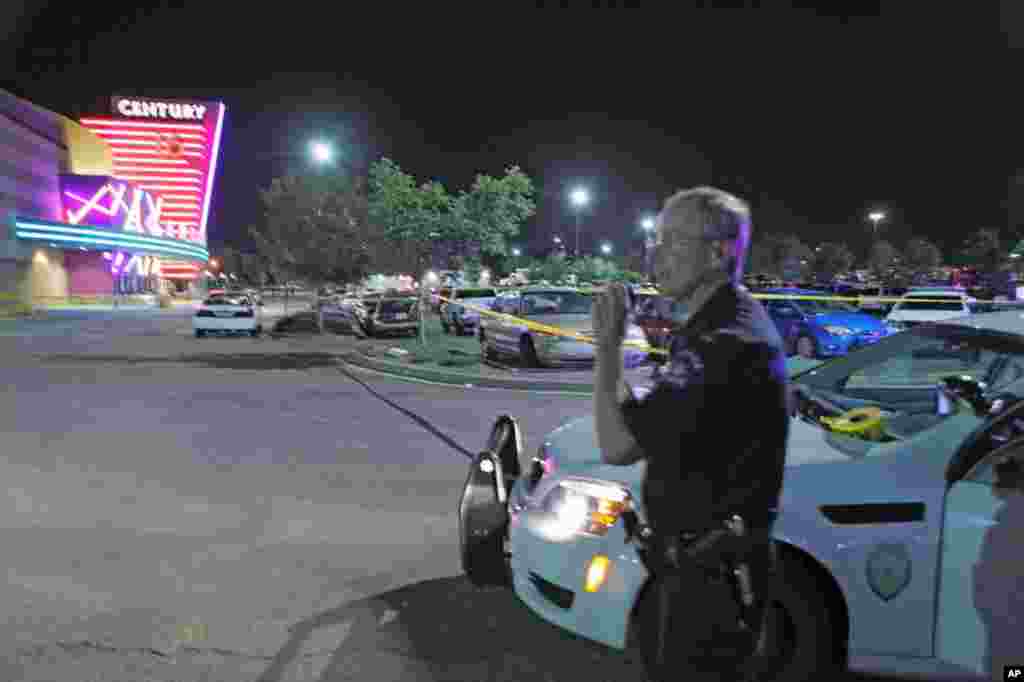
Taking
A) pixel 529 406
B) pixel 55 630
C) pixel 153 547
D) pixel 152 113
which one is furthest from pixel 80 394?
pixel 152 113

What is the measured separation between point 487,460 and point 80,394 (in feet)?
34.1

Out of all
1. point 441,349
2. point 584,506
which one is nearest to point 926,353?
point 584,506

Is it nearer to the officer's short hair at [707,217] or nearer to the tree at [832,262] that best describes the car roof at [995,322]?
the officer's short hair at [707,217]

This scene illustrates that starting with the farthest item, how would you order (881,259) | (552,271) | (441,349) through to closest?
(881,259) → (552,271) → (441,349)

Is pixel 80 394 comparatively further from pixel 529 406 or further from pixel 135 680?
pixel 135 680

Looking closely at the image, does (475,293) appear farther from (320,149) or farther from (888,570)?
(888,570)

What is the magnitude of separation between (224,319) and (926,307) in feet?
65.9

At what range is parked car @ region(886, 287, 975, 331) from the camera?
19.8 m

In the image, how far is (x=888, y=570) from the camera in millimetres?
2947

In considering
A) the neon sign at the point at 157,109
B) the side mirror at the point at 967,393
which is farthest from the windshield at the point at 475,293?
the neon sign at the point at 157,109

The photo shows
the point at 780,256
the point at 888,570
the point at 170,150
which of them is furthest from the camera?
the point at 170,150

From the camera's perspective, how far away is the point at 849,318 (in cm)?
1798

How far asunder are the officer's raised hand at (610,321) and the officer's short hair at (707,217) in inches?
10.4

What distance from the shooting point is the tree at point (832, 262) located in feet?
271
